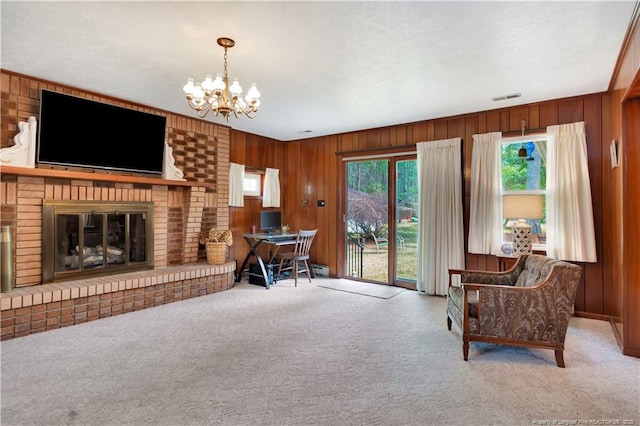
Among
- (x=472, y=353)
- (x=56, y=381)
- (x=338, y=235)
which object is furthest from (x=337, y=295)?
(x=56, y=381)

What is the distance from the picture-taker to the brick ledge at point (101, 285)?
3.07 meters

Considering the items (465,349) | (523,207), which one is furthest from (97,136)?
(523,207)

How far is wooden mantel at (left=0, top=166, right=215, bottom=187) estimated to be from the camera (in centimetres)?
324

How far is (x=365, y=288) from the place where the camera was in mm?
5051

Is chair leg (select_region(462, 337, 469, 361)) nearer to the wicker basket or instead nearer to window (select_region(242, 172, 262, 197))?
the wicker basket

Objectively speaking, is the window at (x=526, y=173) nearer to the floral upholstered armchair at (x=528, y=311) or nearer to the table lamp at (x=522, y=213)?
the table lamp at (x=522, y=213)

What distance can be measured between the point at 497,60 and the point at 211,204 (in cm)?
406

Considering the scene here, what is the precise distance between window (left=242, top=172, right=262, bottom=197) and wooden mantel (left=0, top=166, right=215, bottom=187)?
1145mm

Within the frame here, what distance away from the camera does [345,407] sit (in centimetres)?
200

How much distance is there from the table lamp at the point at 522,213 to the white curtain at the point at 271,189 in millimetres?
3750

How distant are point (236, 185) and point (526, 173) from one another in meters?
4.16

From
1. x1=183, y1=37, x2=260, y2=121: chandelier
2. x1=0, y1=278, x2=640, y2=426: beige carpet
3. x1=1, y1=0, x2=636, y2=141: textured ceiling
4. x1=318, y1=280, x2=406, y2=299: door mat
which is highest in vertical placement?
x1=1, y1=0, x2=636, y2=141: textured ceiling

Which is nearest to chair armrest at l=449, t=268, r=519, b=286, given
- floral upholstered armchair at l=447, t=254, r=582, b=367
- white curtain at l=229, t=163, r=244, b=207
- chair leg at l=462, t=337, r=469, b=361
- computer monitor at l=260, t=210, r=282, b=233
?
floral upholstered armchair at l=447, t=254, r=582, b=367

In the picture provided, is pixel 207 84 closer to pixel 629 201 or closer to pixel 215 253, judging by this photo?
pixel 215 253
